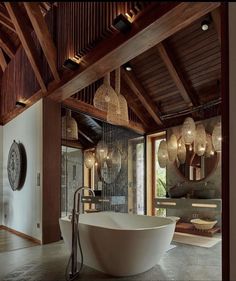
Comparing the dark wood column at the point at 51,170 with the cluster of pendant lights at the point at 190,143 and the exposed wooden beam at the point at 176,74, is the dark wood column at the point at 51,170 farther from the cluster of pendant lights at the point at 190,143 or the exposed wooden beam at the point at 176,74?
the cluster of pendant lights at the point at 190,143

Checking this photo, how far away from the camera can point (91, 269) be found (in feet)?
10.8

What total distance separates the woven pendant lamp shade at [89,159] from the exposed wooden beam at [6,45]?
3.32 m

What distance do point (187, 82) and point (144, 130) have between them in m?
1.88

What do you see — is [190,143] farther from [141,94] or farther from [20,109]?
[20,109]

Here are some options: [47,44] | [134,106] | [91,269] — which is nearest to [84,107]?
[47,44]

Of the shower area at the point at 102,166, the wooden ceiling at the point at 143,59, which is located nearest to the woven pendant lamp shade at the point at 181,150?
the wooden ceiling at the point at 143,59

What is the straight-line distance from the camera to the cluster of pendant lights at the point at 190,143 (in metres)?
4.66

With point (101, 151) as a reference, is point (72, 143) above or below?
above

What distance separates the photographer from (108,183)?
226 inches

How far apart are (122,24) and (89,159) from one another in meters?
3.00

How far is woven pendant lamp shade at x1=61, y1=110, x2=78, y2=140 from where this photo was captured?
530 cm

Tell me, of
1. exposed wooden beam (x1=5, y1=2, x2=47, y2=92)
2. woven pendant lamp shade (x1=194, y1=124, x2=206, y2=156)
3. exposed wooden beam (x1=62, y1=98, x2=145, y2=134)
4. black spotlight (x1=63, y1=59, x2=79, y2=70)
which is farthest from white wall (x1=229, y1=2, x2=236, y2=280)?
exposed wooden beam (x1=62, y1=98, x2=145, y2=134)

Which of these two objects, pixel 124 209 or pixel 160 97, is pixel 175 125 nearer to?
pixel 160 97

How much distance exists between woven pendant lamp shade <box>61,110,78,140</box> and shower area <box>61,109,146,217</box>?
2 cm
